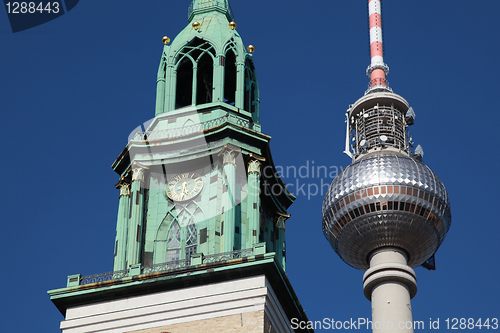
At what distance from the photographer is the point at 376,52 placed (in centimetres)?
8200

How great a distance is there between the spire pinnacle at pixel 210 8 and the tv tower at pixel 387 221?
13178 mm

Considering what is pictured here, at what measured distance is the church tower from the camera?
5500 cm

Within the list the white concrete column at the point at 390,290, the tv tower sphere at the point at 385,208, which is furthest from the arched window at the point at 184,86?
the white concrete column at the point at 390,290

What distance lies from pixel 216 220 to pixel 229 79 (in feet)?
46.5

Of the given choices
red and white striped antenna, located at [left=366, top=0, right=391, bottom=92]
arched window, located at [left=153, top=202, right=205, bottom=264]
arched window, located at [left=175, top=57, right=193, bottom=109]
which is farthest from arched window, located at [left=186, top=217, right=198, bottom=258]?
red and white striped antenna, located at [left=366, top=0, right=391, bottom=92]

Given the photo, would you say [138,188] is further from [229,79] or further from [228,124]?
[229,79]

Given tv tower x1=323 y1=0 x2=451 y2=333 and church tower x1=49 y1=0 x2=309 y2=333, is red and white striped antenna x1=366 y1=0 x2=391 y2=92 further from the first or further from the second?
church tower x1=49 y1=0 x2=309 y2=333

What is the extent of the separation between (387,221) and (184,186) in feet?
47.6

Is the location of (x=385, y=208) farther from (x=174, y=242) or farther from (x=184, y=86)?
(x=174, y=242)

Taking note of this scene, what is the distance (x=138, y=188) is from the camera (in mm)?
61469

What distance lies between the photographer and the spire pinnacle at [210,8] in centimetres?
7112

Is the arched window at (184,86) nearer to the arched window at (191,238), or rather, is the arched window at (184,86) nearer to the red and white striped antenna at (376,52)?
the arched window at (191,238)

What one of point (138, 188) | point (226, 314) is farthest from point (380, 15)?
point (226, 314)

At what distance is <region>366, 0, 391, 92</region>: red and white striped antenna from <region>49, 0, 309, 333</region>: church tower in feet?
46.3
